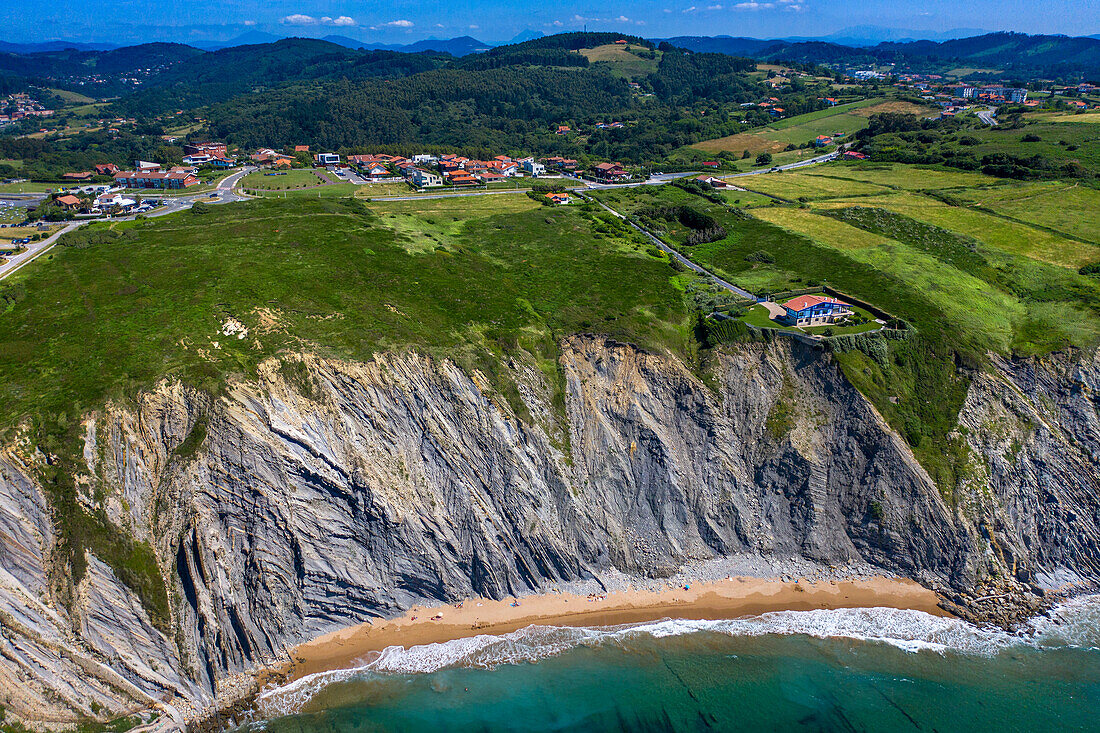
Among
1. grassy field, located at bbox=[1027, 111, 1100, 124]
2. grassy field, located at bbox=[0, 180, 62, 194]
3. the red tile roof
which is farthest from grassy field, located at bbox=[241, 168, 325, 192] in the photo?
grassy field, located at bbox=[1027, 111, 1100, 124]

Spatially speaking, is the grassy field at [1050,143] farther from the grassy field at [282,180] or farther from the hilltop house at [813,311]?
the grassy field at [282,180]

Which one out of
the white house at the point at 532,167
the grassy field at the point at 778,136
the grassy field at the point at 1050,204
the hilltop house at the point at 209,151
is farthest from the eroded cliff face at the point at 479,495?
the hilltop house at the point at 209,151

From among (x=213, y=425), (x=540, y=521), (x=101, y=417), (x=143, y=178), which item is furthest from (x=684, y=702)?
(x=143, y=178)

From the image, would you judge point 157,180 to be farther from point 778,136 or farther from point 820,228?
point 778,136

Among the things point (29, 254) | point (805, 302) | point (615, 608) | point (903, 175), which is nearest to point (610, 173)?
point (903, 175)

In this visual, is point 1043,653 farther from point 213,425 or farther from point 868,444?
point 213,425

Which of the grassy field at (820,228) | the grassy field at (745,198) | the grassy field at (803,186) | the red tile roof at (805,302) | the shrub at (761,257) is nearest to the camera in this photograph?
the red tile roof at (805,302)
